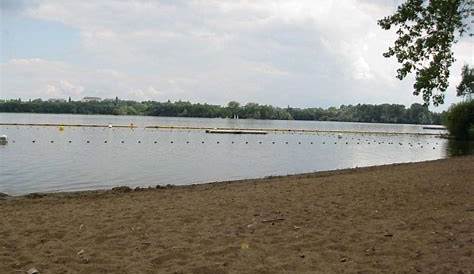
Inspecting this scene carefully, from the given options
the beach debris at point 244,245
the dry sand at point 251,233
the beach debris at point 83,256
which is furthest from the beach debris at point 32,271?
the beach debris at point 244,245

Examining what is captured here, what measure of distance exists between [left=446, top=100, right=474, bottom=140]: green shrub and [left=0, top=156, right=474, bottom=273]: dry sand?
73.7 m

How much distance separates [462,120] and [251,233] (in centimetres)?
8331

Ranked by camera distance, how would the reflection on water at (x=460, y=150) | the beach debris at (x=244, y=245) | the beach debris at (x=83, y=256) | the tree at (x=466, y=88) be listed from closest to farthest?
the beach debris at (x=83, y=256) < the beach debris at (x=244, y=245) < the reflection on water at (x=460, y=150) < the tree at (x=466, y=88)

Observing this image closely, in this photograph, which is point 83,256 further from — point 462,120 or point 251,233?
point 462,120

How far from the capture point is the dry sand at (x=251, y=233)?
7672 millimetres

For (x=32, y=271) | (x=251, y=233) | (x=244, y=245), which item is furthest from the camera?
(x=251, y=233)

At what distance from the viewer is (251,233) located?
977cm

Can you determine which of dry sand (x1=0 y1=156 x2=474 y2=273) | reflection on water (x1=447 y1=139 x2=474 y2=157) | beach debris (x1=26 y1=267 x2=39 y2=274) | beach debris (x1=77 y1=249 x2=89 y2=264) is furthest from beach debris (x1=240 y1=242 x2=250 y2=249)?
reflection on water (x1=447 y1=139 x2=474 y2=157)

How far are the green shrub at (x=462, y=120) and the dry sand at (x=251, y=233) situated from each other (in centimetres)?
7372

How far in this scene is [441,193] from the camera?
14445mm

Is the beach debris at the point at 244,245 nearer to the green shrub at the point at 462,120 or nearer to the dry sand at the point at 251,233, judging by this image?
the dry sand at the point at 251,233

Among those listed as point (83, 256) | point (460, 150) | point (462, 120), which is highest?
point (462, 120)

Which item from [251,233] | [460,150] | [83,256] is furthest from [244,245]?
[460,150]

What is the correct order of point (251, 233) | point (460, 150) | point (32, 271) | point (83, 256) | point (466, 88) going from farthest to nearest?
point (466, 88), point (460, 150), point (251, 233), point (83, 256), point (32, 271)
